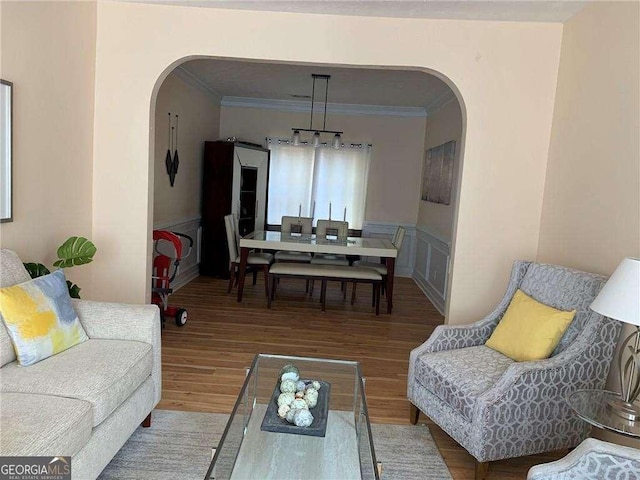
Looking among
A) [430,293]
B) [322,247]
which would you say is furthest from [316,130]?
[430,293]

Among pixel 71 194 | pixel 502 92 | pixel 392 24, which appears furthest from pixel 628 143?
pixel 71 194

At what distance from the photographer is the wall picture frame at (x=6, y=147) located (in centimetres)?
257

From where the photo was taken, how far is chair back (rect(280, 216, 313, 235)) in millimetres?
6539

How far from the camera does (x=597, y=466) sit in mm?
1564

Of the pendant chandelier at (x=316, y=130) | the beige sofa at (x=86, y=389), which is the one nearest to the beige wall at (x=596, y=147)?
the beige sofa at (x=86, y=389)

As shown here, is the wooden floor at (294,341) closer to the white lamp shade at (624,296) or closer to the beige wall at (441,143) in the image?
the beige wall at (441,143)

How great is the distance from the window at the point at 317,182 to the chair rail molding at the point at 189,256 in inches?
54.6

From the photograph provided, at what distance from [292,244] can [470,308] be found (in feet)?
7.18

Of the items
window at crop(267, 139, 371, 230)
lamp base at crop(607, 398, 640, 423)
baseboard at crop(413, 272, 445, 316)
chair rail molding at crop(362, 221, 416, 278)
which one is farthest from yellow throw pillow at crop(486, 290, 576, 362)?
window at crop(267, 139, 371, 230)

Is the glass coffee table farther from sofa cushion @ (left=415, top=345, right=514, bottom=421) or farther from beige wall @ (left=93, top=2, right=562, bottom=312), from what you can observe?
beige wall @ (left=93, top=2, right=562, bottom=312)

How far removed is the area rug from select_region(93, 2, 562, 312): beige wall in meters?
1.35

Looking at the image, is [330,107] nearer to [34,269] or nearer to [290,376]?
[34,269]

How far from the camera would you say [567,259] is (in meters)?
3.15

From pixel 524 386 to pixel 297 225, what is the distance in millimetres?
4493
